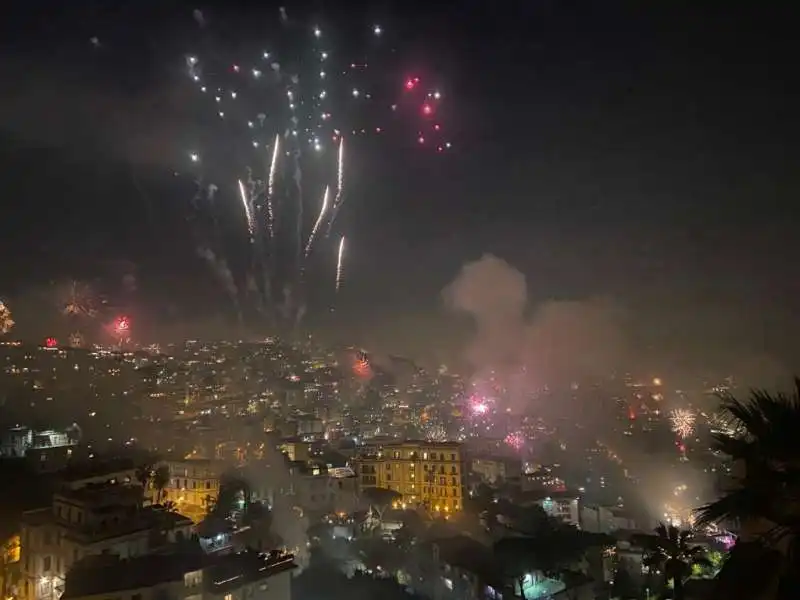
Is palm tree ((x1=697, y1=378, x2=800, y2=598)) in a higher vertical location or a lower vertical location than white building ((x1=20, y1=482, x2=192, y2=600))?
higher

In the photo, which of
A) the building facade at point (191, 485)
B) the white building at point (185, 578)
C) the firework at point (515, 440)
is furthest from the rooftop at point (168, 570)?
the firework at point (515, 440)

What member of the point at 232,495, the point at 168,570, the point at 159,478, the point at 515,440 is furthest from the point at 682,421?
the point at 168,570

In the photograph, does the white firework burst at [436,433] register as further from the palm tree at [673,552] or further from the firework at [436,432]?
the palm tree at [673,552]

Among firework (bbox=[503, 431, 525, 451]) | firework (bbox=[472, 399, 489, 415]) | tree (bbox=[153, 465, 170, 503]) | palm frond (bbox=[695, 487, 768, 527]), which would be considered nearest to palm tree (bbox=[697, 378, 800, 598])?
palm frond (bbox=[695, 487, 768, 527])

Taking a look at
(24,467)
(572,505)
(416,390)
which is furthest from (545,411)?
(24,467)

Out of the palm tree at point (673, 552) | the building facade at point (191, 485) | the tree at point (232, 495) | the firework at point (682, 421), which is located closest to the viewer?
the palm tree at point (673, 552)

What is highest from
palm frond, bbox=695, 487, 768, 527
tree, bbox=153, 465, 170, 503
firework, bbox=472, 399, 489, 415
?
palm frond, bbox=695, 487, 768, 527

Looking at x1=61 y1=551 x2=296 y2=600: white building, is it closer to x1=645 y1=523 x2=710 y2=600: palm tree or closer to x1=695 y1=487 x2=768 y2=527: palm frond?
x1=645 y1=523 x2=710 y2=600: palm tree
